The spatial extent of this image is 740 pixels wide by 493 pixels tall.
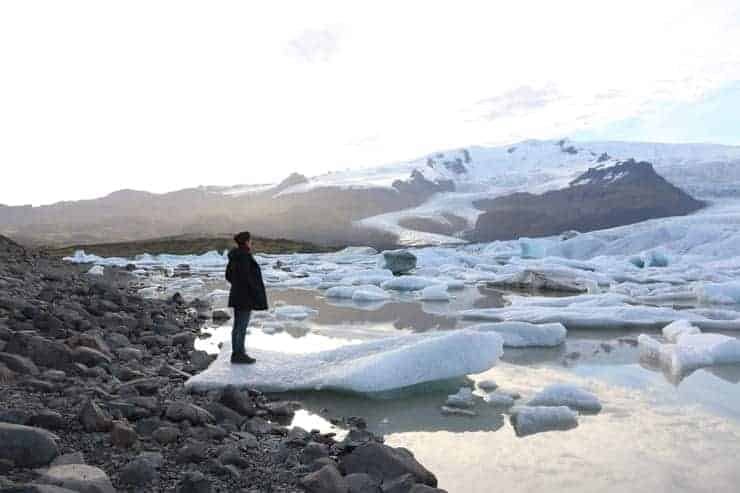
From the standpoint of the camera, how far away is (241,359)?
259 inches

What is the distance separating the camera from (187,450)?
377cm

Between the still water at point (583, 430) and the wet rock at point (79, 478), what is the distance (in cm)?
198

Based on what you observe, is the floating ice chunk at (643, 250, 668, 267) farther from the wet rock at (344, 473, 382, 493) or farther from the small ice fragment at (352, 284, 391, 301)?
the wet rock at (344, 473, 382, 493)

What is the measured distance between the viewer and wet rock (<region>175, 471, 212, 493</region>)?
327cm

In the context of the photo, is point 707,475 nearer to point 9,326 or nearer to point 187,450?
point 187,450

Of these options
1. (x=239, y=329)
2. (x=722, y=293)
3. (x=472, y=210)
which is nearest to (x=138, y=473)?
(x=239, y=329)

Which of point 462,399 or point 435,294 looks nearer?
point 462,399

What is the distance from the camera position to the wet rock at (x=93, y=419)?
13.0 feet

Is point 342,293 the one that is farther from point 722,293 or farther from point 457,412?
point 457,412

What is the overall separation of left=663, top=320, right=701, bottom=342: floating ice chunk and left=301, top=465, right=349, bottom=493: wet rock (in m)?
6.99

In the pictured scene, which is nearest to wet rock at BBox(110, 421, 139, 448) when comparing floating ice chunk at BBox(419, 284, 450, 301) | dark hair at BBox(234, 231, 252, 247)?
dark hair at BBox(234, 231, 252, 247)

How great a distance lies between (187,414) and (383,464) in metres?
1.55

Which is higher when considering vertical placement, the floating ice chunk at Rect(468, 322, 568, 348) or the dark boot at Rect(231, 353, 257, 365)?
the dark boot at Rect(231, 353, 257, 365)

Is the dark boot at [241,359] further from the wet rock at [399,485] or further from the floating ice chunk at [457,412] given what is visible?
the wet rock at [399,485]
